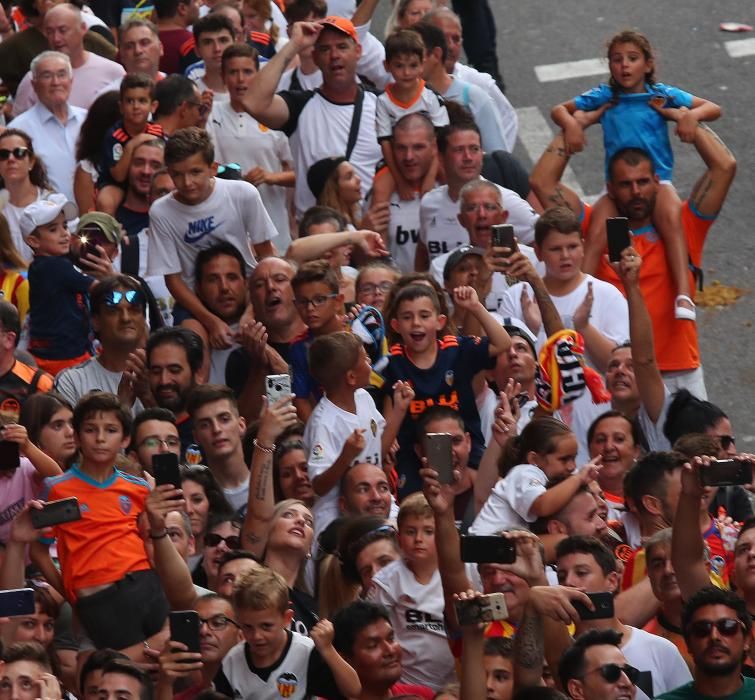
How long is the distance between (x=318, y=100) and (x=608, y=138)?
178 centimetres

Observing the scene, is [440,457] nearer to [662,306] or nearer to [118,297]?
[118,297]

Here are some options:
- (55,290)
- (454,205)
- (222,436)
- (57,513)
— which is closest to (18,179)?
(55,290)

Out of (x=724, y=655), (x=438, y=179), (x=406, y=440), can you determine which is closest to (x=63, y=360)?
(x=406, y=440)

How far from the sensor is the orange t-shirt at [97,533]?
894 cm

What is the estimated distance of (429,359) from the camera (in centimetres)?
1061

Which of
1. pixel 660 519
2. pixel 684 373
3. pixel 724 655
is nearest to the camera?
pixel 724 655

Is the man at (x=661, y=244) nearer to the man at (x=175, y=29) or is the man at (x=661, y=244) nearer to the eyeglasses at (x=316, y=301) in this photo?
the eyeglasses at (x=316, y=301)

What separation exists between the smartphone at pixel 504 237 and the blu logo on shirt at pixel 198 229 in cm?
154

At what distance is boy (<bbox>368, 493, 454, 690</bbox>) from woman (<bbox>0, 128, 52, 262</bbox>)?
371 centimetres

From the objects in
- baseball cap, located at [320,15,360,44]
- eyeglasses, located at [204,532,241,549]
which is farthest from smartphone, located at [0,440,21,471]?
baseball cap, located at [320,15,360,44]

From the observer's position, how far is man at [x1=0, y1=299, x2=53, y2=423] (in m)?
10.1

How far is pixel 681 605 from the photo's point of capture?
29.1ft

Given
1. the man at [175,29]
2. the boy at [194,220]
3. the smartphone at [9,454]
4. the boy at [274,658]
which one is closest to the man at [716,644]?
the boy at [274,658]

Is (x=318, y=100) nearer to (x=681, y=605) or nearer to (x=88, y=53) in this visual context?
(x=88, y=53)
